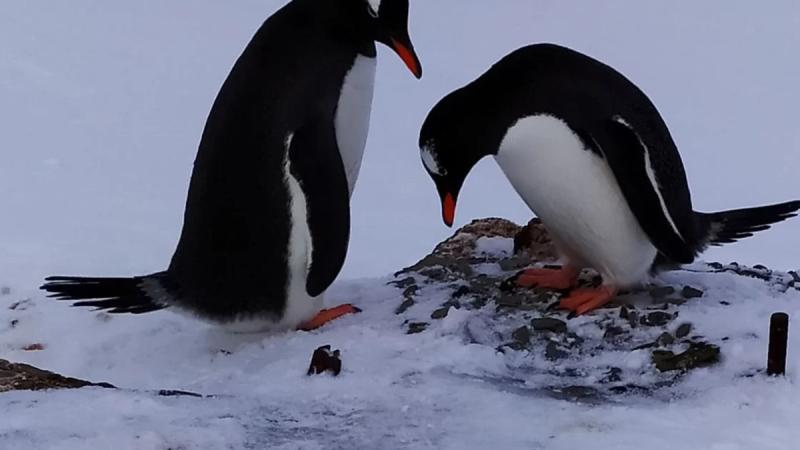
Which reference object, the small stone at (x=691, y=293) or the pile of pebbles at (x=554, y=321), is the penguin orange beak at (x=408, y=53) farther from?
the small stone at (x=691, y=293)

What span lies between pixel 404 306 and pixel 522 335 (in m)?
0.39

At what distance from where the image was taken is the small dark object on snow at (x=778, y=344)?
210 cm

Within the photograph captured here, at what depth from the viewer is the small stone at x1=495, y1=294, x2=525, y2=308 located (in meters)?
2.87

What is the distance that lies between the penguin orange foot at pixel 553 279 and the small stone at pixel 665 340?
47 cm

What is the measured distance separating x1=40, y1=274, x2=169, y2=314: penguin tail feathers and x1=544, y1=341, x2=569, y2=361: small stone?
0.91 m

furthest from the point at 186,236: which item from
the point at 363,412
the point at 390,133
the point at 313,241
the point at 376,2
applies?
the point at 390,133

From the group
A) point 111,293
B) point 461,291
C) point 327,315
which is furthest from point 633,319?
point 111,293

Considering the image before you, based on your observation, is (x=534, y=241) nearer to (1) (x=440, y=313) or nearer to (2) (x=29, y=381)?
(1) (x=440, y=313)

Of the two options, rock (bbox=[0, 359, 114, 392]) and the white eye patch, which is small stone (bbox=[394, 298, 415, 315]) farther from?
rock (bbox=[0, 359, 114, 392])

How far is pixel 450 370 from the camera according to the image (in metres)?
2.30

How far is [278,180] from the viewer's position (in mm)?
2672

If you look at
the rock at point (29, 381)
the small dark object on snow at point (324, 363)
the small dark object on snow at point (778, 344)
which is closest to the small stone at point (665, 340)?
the small dark object on snow at point (778, 344)

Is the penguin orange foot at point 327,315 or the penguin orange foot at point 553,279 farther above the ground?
the penguin orange foot at point 553,279

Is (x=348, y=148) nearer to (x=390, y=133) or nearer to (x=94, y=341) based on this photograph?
(x=94, y=341)
